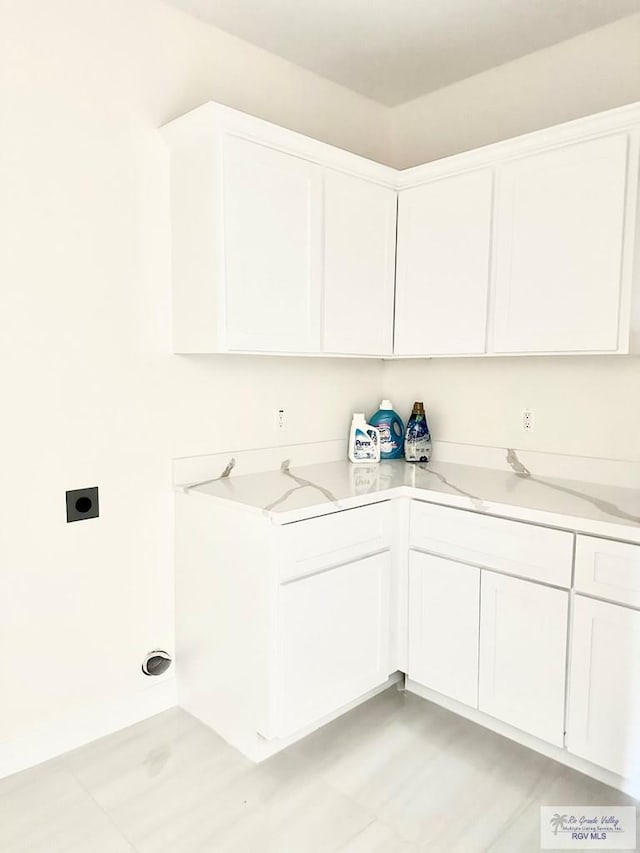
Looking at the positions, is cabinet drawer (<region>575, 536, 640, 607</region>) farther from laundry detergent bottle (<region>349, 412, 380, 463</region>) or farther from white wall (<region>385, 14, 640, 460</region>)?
laundry detergent bottle (<region>349, 412, 380, 463</region>)

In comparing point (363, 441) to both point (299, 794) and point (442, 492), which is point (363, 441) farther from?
point (299, 794)

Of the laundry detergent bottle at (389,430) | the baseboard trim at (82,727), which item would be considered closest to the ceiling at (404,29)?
the laundry detergent bottle at (389,430)

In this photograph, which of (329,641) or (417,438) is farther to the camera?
(417,438)

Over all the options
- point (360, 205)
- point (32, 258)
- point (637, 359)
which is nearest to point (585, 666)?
point (637, 359)

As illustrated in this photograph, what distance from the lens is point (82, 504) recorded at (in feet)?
6.37

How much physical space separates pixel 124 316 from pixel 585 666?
181cm

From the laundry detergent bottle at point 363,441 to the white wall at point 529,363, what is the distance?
301 mm

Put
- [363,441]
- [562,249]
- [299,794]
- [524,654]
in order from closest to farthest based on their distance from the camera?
[299,794]
[524,654]
[562,249]
[363,441]

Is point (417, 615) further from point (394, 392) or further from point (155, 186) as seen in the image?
point (155, 186)

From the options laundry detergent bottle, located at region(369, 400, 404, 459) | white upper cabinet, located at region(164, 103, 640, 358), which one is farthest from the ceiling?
laundry detergent bottle, located at region(369, 400, 404, 459)

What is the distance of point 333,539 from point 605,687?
901 millimetres

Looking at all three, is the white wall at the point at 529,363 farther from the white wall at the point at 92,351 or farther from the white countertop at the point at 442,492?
the white wall at the point at 92,351

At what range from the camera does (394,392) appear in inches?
114

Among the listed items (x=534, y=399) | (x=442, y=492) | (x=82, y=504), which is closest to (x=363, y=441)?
(x=442, y=492)
